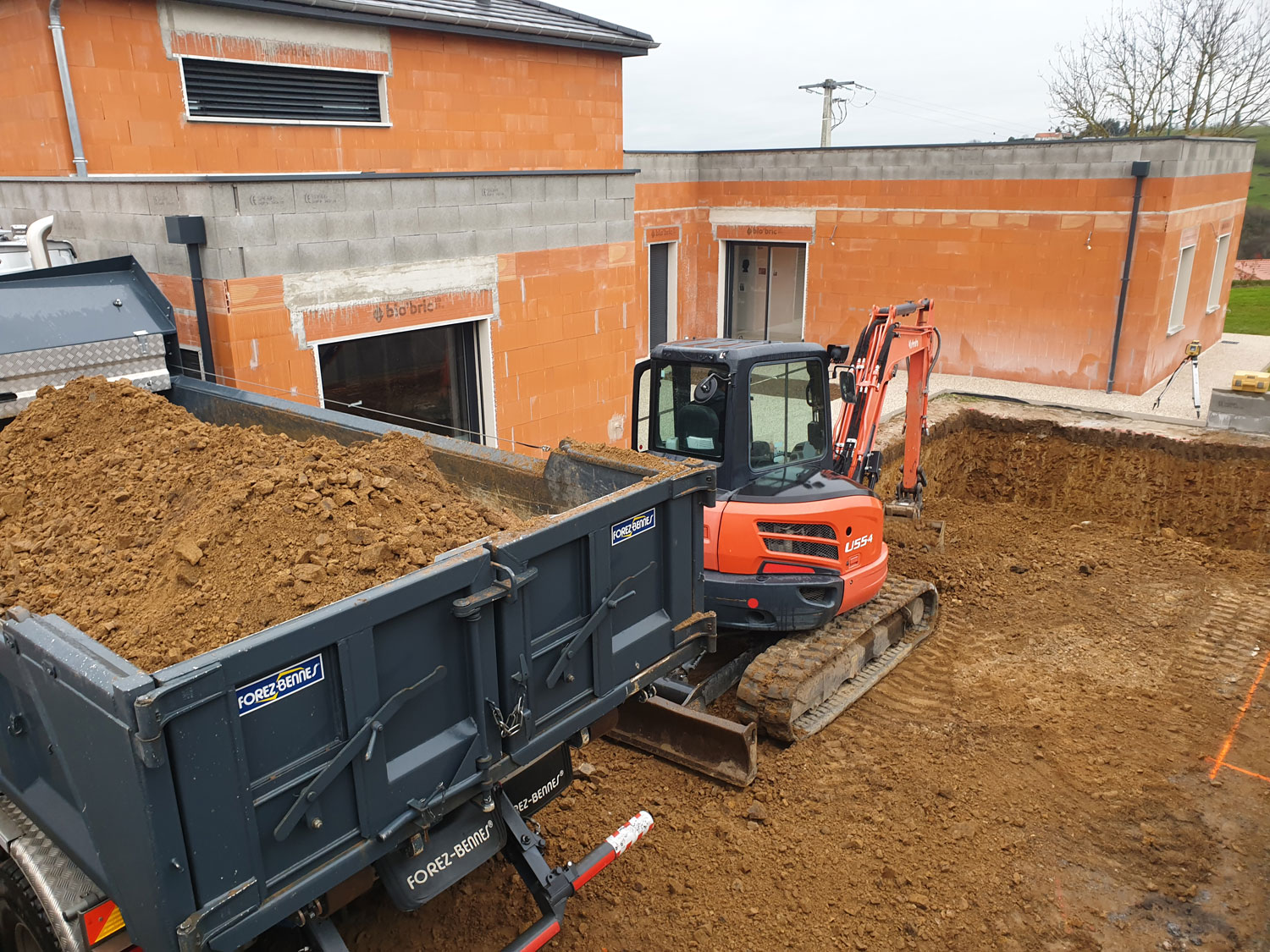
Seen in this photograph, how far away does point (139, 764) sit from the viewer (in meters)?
2.69

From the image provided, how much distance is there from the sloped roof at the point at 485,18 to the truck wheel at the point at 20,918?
904 cm

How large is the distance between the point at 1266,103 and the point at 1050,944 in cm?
3198

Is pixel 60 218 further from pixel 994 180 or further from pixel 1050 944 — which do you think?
pixel 994 180

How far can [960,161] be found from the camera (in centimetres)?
1756

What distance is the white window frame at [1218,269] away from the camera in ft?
66.9

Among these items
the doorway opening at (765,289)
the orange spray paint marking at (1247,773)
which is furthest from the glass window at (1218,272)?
the orange spray paint marking at (1247,773)

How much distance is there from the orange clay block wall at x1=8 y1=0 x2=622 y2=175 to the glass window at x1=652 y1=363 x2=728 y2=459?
6061 mm

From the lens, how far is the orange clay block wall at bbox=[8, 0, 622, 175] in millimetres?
9195

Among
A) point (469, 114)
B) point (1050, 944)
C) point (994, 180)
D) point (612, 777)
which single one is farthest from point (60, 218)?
point (994, 180)

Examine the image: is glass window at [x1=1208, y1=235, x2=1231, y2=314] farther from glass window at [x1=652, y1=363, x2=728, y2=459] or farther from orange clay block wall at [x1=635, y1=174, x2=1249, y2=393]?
glass window at [x1=652, y1=363, x2=728, y2=459]

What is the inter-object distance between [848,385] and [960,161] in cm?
1061

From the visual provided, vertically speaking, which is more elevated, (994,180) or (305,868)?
(994,180)

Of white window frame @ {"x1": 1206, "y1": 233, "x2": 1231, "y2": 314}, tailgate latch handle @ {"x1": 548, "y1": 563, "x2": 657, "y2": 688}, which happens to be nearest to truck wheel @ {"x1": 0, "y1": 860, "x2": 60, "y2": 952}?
tailgate latch handle @ {"x1": 548, "y1": 563, "x2": 657, "y2": 688}

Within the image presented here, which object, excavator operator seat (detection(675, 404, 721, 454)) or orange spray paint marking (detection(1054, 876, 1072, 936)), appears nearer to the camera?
orange spray paint marking (detection(1054, 876, 1072, 936))
